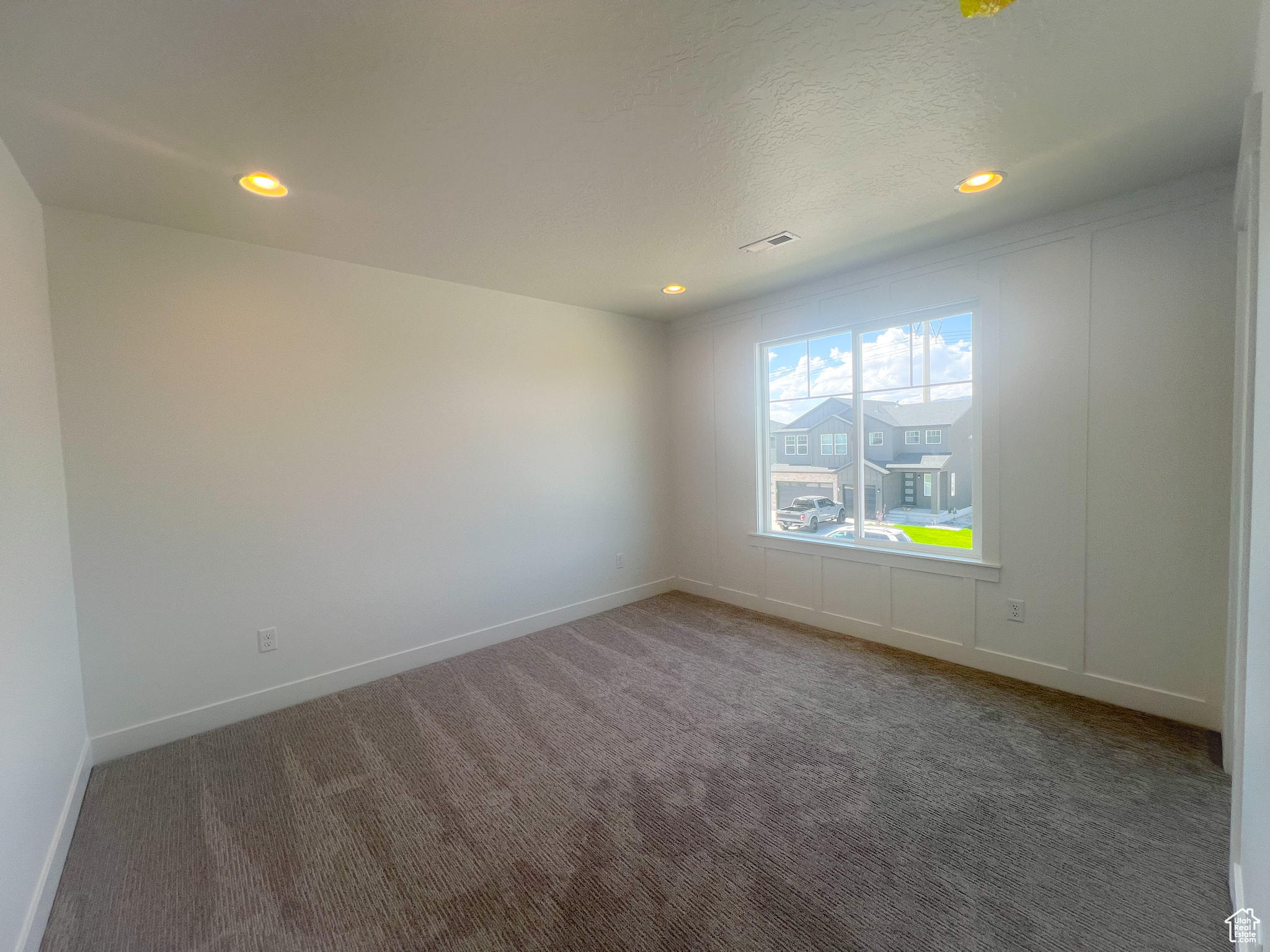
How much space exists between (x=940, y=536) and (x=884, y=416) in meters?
0.89

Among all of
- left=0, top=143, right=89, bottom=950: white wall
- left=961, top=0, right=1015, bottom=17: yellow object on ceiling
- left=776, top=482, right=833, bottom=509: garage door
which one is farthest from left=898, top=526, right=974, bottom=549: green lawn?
left=0, top=143, right=89, bottom=950: white wall

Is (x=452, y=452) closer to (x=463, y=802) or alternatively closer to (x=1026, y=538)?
(x=463, y=802)

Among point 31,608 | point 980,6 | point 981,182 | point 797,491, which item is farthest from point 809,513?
point 31,608

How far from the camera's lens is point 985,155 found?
206 centimetres

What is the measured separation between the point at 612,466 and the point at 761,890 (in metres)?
3.21

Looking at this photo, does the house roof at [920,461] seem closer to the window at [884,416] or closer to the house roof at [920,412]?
the window at [884,416]

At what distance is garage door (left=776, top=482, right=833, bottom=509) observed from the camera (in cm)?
390

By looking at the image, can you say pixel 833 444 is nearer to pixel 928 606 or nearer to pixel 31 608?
pixel 928 606

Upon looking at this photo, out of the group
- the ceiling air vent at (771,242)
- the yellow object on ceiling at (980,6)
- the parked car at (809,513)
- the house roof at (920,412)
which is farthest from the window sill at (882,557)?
the yellow object on ceiling at (980,6)

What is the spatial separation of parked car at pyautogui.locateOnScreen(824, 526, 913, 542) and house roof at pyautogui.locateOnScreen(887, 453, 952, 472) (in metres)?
0.43

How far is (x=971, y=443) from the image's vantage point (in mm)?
3062

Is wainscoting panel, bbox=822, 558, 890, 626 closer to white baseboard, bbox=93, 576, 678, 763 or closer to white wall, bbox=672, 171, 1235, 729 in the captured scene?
white wall, bbox=672, 171, 1235, 729

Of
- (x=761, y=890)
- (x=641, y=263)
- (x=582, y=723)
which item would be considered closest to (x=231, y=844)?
(x=582, y=723)

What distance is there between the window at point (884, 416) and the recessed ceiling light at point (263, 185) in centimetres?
326
